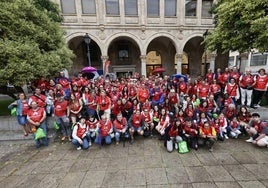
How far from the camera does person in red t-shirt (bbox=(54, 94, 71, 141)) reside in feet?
19.1

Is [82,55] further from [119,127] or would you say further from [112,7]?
[119,127]

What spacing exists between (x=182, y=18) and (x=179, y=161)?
607 inches

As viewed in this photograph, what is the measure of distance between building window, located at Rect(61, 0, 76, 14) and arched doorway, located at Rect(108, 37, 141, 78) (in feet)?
17.9

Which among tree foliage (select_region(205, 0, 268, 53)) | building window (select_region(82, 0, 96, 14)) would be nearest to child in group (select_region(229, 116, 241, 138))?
tree foliage (select_region(205, 0, 268, 53))

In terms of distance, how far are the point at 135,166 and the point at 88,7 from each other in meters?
15.5

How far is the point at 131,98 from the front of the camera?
23.0ft

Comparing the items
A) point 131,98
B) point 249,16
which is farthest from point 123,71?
point 249,16

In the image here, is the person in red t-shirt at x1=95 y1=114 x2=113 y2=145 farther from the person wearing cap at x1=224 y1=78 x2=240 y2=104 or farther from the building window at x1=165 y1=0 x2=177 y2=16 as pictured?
the building window at x1=165 y1=0 x2=177 y2=16

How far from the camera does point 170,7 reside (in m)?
16.0

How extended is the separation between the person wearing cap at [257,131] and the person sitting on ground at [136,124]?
3.89 m

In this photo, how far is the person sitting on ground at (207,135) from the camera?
508cm

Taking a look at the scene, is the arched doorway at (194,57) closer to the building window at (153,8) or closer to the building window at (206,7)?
the building window at (206,7)

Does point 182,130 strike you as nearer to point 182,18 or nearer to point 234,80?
point 234,80

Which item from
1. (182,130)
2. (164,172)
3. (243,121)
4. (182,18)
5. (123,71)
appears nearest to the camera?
(164,172)
